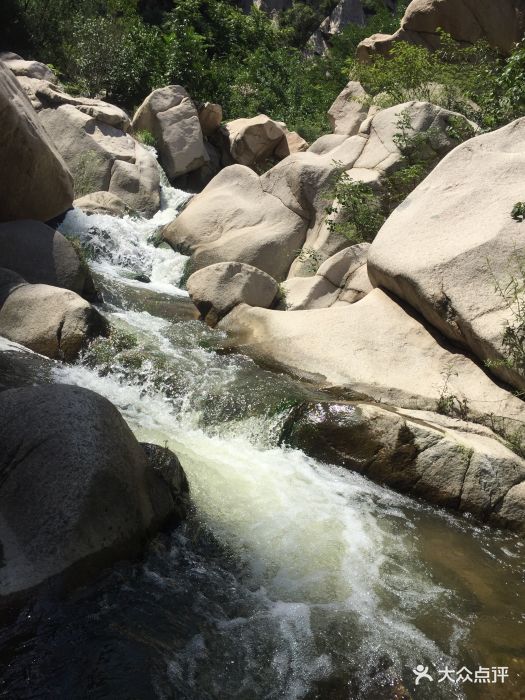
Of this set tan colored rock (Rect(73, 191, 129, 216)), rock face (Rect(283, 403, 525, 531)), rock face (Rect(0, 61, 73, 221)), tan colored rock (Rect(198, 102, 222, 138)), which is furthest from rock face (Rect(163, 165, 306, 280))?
tan colored rock (Rect(198, 102, 222, 138))

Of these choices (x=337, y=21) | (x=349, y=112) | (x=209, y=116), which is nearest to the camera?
(x=349, y=112)

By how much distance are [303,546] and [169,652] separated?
64.6 inches

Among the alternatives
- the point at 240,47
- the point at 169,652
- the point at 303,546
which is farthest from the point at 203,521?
the point at 240,47

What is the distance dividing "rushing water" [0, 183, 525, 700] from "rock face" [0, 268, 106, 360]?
245 mm

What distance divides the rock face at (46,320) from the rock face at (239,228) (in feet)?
14.1

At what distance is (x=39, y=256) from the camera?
872 cm

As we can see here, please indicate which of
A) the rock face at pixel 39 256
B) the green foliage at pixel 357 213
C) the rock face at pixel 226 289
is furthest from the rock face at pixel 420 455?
the green foliage at pixel 357 213

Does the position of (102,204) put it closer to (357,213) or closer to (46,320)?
A: (357,213)

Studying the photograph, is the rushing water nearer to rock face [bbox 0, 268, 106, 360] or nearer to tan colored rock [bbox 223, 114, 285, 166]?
rock face [bbox 0, 268, 106, 360]

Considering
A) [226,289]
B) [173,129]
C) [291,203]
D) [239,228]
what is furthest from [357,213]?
[173,129]

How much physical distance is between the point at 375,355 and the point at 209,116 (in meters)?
12.1

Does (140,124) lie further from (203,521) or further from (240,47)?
(203,521)

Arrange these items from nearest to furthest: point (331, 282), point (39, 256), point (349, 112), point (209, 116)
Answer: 1. point (39, 256)
2. point (331, 282)
3. point (349, 112)
4. point (209, 116)

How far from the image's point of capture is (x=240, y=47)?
922 inches
